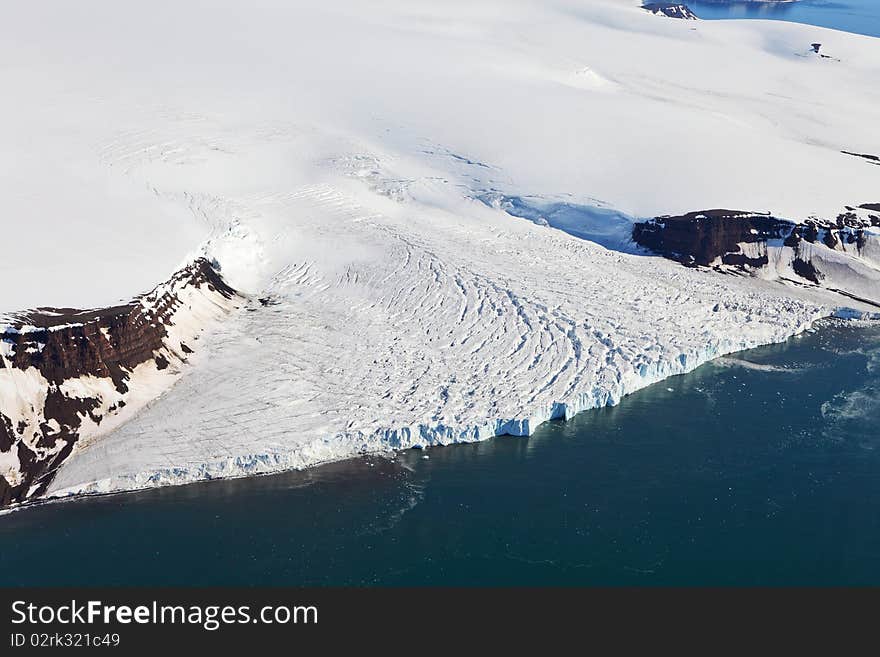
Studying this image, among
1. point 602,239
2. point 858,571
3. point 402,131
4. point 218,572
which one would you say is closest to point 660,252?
point 602,239

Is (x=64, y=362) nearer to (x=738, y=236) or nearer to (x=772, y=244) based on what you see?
(x=738, y=236)

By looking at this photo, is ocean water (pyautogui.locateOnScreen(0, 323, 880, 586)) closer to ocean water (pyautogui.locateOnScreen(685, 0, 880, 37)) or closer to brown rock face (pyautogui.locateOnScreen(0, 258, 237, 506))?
brown rock face (pyautogui.locateOnScreen(0, 258, 237, 506))

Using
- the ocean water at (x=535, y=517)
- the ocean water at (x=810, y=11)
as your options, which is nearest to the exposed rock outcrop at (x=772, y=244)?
the ocean water at (x=535, y=517)

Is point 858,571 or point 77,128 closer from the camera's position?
point 858,571

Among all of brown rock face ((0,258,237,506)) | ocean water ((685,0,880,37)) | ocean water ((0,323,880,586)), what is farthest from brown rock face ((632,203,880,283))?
ocean water ((685,0,880,37))

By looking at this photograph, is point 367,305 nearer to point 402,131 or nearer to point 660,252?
point 660,252

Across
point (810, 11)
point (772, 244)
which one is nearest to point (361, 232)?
point (772, 244)
